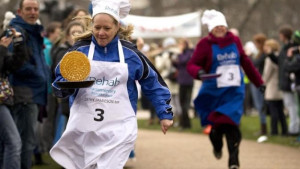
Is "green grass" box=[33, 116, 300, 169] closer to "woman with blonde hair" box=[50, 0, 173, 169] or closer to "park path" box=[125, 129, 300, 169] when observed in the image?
"park path" box=[125, 129, 300, 169]

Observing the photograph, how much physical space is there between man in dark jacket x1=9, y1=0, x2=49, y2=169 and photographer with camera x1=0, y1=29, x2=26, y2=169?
40 centimetres

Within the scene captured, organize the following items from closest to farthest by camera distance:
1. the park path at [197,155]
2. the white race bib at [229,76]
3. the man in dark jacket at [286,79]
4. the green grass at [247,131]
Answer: the white race bib at [229,76]
the park path at [197,155]
the green grass at [247,131]
the man in dark jacket at [286,79]

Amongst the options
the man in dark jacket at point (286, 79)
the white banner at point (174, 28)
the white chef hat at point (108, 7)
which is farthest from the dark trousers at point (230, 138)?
the white banner at point (174, 28)

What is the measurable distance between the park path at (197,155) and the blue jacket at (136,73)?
430 cm

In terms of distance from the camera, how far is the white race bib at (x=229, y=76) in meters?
9.95

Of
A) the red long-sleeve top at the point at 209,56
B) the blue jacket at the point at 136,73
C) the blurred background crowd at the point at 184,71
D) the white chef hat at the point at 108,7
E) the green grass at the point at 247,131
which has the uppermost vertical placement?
the white chef hat at the point at 108,7

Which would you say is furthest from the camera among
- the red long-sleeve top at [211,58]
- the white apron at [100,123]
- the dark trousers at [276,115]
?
the dark trousers at [276,115]

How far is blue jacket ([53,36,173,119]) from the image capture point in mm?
6445

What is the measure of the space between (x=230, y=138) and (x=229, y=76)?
808 millimetres

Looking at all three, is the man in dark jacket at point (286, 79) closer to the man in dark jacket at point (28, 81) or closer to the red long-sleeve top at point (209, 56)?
the red long-sleeve top at point (209, 56)

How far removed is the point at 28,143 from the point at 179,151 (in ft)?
15.4

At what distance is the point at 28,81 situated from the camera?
8820 mm

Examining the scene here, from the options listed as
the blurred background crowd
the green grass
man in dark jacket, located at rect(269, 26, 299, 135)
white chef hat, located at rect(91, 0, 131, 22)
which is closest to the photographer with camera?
the blurred background crowd

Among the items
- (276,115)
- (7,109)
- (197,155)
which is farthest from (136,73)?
(276,115)
